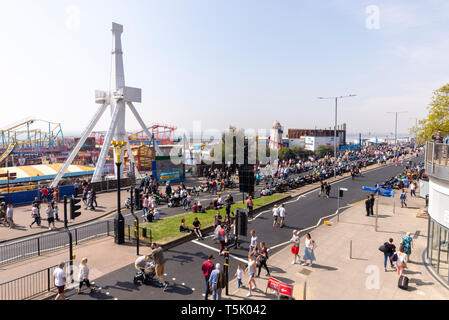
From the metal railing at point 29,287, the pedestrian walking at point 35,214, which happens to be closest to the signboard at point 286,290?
the metal railing at point 29,287

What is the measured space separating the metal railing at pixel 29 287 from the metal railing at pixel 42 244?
2424 mm

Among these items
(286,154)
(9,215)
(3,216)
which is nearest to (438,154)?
(9,215)

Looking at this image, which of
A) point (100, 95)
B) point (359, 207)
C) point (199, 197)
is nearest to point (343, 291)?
point (359, 207)

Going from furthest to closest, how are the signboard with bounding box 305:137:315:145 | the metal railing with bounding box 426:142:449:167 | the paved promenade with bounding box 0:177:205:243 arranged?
1. the signboard with bounding box 305:137:315:145
2. the paved promenade with bounding box 0:177:205:243
3. the metal railing with bounding box 426:142:449:167

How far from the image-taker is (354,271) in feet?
36.6

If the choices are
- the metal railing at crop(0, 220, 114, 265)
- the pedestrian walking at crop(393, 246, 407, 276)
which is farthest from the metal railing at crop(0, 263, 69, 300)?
the pedestrian walking at crop(393, 246, 407, 276)

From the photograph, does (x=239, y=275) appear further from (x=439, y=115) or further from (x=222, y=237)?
(x=439, y=115)

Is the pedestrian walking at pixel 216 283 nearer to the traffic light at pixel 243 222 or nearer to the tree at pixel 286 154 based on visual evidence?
the traffic light at pixel 243 222

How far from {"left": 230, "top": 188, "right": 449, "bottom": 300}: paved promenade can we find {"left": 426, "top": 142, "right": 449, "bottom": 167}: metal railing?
432cm

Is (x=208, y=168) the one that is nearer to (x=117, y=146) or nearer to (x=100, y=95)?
(x=100, y=95)

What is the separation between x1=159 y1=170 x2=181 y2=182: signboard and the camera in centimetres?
3247

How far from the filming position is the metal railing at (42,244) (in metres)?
12.7

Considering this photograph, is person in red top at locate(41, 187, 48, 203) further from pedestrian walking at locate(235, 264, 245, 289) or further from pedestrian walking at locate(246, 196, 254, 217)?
pedestrian walking at locate(235, 264, 245, 289)
